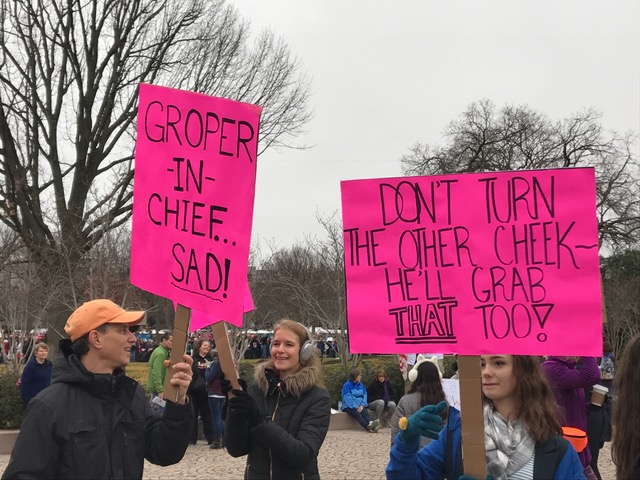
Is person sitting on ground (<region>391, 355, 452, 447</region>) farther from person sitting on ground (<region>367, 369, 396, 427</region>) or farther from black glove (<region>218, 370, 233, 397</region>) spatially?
person sitting on ground (<region>367, 369, 396, 427</region>)

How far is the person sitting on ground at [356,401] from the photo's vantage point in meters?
14.6

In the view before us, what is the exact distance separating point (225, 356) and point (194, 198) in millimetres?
768

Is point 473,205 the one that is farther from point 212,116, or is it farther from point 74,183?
point 74,183

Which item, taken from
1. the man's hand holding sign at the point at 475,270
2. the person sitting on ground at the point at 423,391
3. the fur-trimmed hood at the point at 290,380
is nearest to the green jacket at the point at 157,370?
the person sitting on ground at the point at 423,391

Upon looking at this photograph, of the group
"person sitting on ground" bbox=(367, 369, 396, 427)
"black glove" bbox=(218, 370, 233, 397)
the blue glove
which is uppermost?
"black glove" bbox=(218, 370, 233, 397)

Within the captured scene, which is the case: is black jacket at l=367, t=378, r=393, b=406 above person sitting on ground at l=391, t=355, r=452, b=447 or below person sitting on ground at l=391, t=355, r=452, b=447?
below

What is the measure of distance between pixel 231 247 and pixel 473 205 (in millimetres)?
1152

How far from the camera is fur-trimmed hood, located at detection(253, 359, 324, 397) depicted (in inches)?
159

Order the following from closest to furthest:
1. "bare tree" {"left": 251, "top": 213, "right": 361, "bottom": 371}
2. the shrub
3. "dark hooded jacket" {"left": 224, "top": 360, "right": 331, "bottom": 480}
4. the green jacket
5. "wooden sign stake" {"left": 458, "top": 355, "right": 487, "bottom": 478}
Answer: "wooden sign stake" {"left": 458, "top": 355, "right": 487, "bottom": 478}
"dark hooded jacket" {"left": 224, "top": 360, "right": 331, "bottom": 480}
the green jacket
the shrub
"bare tree" {"left": 251, "top": 213, "right": 361, "bottom": 371}

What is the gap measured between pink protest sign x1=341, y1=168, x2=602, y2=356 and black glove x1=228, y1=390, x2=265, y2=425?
0.75 m

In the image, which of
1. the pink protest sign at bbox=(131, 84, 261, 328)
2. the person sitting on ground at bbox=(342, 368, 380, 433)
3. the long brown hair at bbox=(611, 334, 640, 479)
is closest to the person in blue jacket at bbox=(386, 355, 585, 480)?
the long brown hair at bbox=(611, 334, 640, 479)

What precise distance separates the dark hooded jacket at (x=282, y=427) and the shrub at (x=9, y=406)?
1032 centimetres

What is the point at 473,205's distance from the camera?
3139 millimetres

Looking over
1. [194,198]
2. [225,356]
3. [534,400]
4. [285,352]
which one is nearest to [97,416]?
[225,356]
